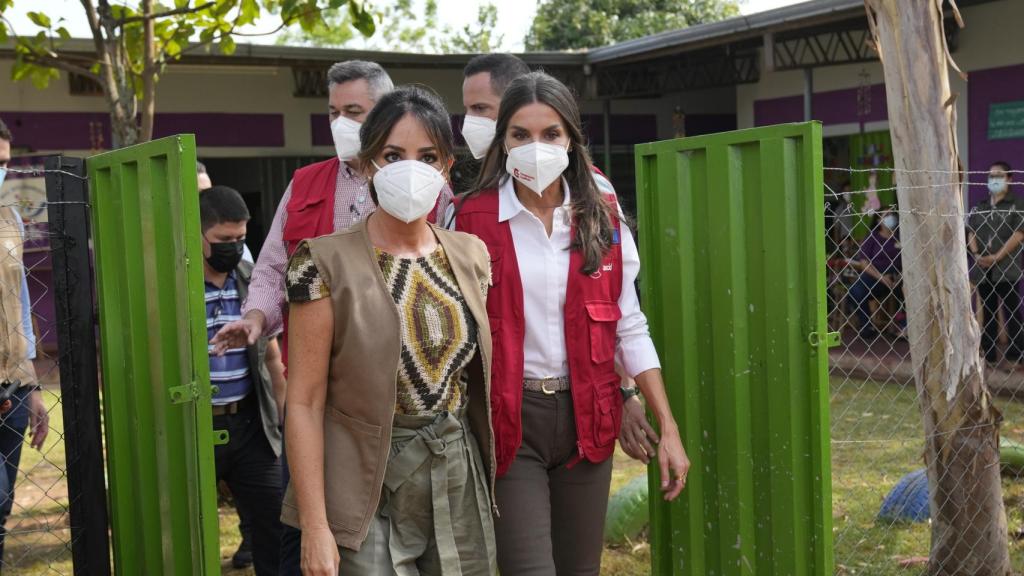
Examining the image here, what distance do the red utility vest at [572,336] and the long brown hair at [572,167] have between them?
4cm

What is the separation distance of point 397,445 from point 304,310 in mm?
366

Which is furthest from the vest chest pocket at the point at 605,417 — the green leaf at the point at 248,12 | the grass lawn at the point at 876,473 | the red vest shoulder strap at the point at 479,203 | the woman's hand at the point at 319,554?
the green leaf at the point at 248,12

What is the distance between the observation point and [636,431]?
10.2 feet

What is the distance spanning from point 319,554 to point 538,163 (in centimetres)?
114

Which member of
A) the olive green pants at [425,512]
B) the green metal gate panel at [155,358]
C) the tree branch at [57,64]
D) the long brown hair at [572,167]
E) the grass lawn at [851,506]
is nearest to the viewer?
the olive green pants at [425,512]

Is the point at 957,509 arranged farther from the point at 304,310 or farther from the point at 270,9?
the point at 270,9

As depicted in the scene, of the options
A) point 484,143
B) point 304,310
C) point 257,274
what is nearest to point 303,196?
point 257,274

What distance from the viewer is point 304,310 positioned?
7.64ft

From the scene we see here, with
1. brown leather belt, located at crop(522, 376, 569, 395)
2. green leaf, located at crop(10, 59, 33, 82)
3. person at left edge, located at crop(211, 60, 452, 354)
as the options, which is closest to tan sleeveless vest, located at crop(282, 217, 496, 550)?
brown leather belt, located at crop(522, 376, 569, 395)

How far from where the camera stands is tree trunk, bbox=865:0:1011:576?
4289 millimetres

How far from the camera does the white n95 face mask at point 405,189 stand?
2441mm

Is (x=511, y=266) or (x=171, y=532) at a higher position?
(x=511, y=266)

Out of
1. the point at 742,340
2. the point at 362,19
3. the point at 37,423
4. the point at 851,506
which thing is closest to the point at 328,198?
the point at 742,340

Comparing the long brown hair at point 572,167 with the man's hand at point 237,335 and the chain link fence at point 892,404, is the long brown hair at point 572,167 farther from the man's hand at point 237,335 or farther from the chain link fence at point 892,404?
the chain link fence at point 892,404
